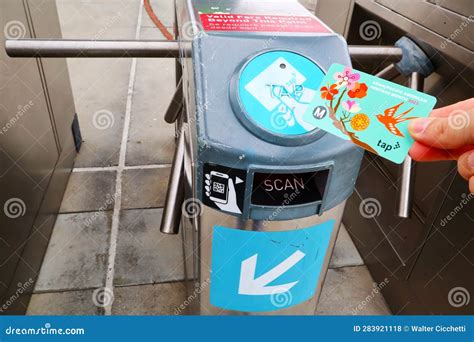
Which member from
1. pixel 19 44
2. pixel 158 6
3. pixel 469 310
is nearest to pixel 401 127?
pixel 469 310

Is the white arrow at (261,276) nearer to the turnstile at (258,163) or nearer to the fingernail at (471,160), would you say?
the turnstile at (258,163)

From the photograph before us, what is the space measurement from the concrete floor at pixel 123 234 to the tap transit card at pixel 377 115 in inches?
38.9

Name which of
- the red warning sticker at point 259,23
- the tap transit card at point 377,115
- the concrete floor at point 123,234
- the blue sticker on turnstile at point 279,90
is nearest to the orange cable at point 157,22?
the concrete floor at point 123,234

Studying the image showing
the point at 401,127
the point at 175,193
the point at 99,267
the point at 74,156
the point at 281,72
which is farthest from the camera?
the point at 74,156

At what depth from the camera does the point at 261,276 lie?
34.9 inches

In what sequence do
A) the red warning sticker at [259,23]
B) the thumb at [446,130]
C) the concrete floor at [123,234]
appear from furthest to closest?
1. the concrete floor at [123,234]
2. the red warning sticker at [259,23]
3. the thumb at [446,130]

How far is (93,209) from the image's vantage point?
6.07ft

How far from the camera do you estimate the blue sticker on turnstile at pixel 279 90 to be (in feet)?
2.47

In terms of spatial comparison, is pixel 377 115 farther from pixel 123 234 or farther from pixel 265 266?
pixel 123 234

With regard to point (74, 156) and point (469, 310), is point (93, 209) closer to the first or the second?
point (74, 156)

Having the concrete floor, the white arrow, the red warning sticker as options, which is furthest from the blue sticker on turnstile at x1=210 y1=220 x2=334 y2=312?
the concrete floor


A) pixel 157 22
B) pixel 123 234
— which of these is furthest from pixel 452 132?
pixel 157 22

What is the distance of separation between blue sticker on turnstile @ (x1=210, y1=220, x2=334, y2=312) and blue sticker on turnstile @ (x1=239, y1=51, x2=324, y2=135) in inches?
8.9

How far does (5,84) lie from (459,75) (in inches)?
50.8
